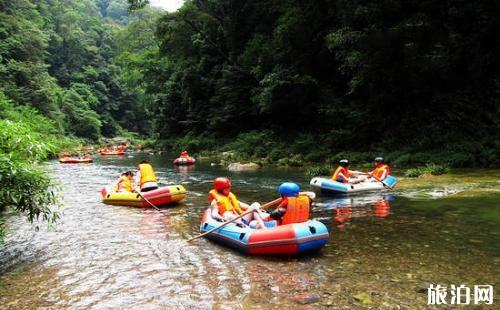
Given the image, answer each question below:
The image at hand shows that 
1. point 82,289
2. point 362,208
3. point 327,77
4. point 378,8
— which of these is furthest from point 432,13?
point 82,289

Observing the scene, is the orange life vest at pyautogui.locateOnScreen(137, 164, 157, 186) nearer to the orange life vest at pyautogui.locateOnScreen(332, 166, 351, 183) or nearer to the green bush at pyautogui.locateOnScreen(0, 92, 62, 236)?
the green bush at pyautogui.locateOnScreen(0, 92, 62, 236)

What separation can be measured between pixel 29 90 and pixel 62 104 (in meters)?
13.6

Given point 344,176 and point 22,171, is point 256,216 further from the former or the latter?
point 344,176

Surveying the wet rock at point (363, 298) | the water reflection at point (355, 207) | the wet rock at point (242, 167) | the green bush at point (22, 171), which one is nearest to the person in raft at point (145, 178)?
the water reflection at point (355, 207)

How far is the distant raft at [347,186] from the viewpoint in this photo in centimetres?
1159

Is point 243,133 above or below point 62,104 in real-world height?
below

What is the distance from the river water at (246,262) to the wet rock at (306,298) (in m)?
0.01

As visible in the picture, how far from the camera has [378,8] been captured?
17750 mm

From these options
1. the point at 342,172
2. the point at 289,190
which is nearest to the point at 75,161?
the point at 342,172

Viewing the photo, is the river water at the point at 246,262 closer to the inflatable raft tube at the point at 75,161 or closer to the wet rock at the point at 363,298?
the wet rock at the point at 363,298

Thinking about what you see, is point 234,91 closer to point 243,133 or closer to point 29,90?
point 243,133

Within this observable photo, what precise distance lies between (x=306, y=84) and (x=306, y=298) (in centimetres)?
1873

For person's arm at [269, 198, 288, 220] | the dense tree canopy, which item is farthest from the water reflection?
the dense tree canopy

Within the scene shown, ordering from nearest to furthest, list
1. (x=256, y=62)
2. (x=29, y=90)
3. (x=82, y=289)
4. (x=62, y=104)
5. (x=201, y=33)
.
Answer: (x=82, y=289), (x=256, y=62), (x=201, y=33), (x=29, y=90), (x=62, y=104)
